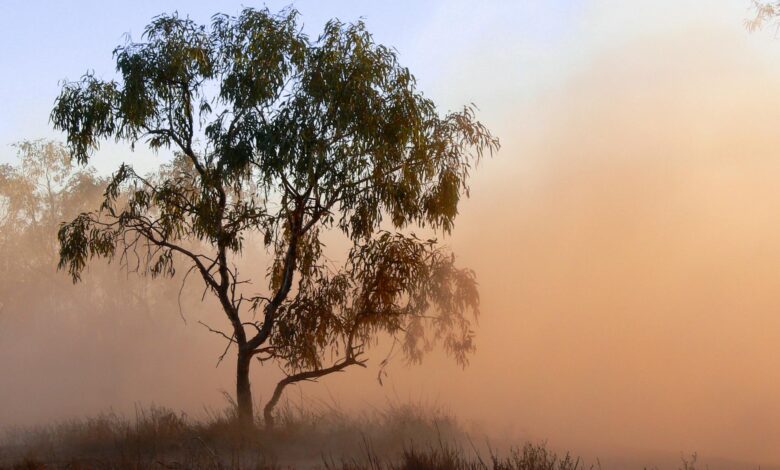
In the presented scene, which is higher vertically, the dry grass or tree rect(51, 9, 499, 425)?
tree rect(51, 9, 499, 425)

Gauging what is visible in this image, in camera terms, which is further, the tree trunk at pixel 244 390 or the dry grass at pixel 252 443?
the tree trunk at pixel 244 390

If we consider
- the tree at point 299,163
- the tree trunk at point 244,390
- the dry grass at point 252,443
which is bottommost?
the dry grass at point 252,443

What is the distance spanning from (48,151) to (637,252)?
40410 millimetres

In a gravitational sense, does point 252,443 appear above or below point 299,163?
below

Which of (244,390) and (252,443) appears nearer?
(252,443)

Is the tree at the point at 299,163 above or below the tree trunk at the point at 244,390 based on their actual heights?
above

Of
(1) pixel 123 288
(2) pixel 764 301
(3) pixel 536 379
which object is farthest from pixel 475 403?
(1) pixel 123 288

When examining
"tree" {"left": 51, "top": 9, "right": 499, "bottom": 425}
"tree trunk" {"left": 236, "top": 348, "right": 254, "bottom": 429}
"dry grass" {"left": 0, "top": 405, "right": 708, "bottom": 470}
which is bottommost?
"dry grass" {"left": 0, "top": 405, "right": 708, "bottom": 470}

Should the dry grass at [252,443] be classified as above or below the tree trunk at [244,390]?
below

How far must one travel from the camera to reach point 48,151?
52.4 metres

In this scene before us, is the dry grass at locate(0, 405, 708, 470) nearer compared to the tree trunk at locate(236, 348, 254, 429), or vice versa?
the dry grass at locate(0, 405, 708, 470)

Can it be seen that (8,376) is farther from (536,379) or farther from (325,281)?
(325,281)

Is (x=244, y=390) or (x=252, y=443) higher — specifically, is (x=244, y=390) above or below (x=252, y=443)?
above

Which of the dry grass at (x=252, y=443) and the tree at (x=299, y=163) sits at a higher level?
the tree at (x=299, y=163)
